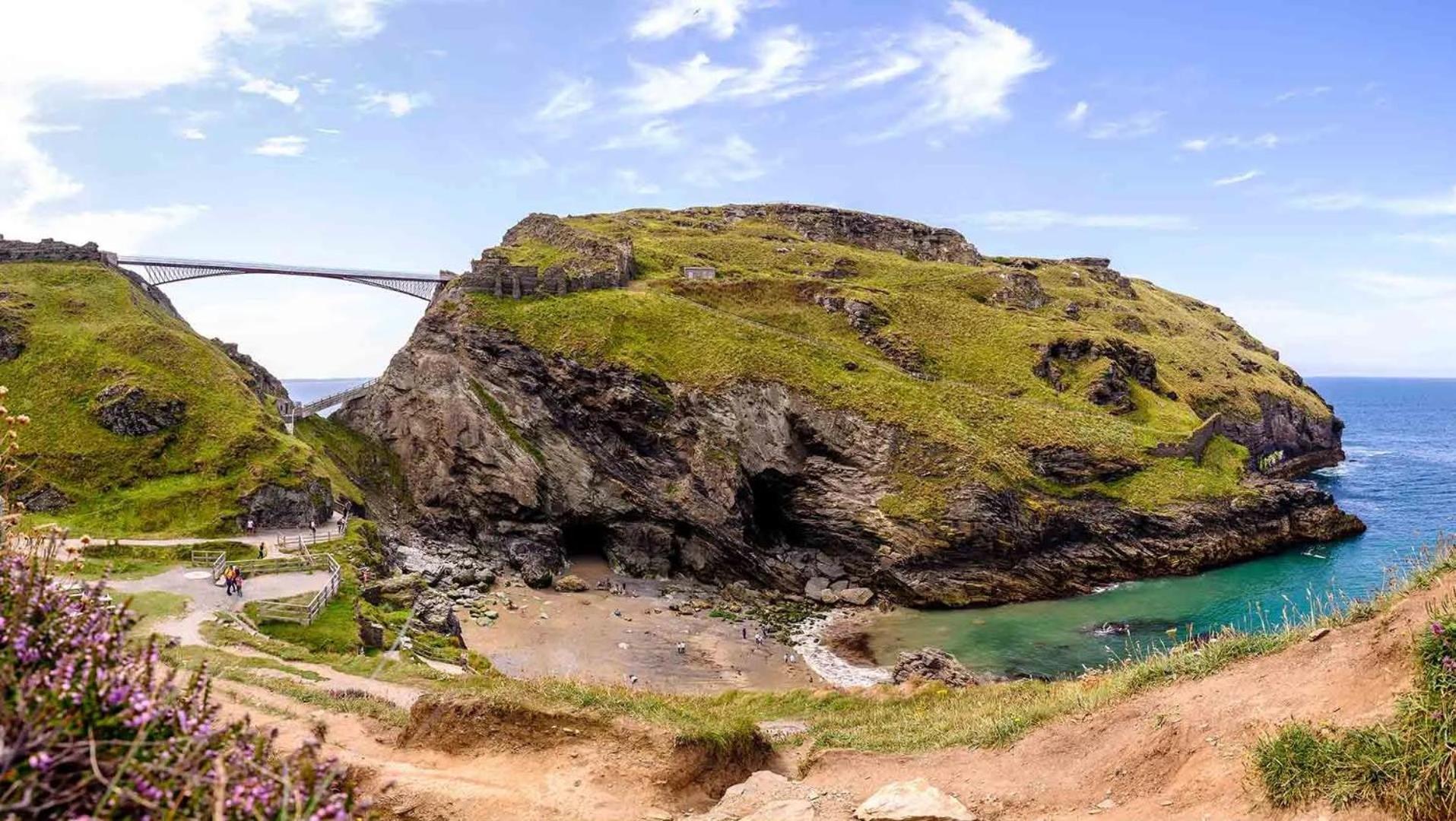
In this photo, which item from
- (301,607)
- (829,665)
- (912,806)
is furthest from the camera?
(829,665)

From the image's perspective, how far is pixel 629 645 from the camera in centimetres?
4741

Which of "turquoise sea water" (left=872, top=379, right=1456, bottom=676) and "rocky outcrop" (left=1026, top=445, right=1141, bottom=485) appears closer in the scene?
"turquoise sea water" (left=872, top=379, right=1456, bottom=676)

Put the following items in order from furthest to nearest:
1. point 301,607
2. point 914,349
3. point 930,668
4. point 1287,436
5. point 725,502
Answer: point 1287,436, point 914,349, point 725,502, point 930,668, point 301,607

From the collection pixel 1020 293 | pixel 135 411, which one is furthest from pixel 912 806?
pixel 1020 293

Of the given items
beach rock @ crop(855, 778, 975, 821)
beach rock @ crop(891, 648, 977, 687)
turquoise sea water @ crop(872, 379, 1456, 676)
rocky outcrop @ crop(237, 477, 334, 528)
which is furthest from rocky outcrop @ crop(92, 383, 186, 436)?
beach rock @ crop(855, 778, 975, 821)

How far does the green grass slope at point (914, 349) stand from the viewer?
66875 millimetres

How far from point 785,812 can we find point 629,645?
1442 inches

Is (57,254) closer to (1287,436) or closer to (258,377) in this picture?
(258,377)

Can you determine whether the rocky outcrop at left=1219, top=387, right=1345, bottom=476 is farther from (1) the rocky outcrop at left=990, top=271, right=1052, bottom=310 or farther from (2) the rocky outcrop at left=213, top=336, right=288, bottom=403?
(2) the rocky outcrop at left=213, top=336, right=288, bottom=403

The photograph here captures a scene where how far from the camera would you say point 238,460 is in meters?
50.4

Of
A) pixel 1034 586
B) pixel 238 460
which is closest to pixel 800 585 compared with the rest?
pixel 1034 586

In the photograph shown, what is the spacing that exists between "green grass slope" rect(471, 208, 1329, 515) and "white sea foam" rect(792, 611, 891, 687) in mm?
14296

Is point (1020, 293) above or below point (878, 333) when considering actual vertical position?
above

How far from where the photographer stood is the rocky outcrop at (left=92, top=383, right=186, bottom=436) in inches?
2041
